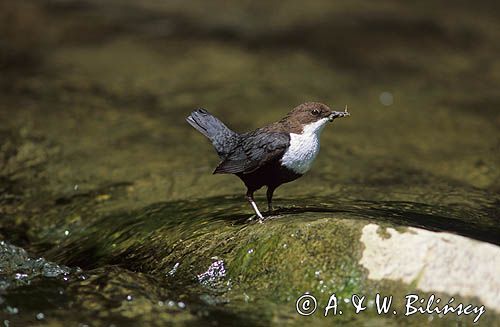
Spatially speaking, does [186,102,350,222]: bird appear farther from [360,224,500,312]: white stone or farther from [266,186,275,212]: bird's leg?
[360,224,500,312]: white stone

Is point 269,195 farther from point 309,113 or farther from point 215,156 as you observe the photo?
point 215,156

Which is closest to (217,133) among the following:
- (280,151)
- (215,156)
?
(280,151)

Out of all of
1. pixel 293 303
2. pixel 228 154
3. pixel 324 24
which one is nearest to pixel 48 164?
pixel 228 154

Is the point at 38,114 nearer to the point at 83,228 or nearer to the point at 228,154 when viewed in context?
the point at 83,228

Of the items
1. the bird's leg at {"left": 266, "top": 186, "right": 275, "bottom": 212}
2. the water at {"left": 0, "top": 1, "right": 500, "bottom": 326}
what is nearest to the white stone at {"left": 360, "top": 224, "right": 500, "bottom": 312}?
the water at {"left": 0, "top": 1, "right": 500, "bottom": 326}

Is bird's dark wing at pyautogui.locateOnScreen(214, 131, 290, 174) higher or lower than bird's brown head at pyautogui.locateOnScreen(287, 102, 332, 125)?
lower

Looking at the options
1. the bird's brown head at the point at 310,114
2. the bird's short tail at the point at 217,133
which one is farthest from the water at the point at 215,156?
the bird's brown head at the point at 310,114
